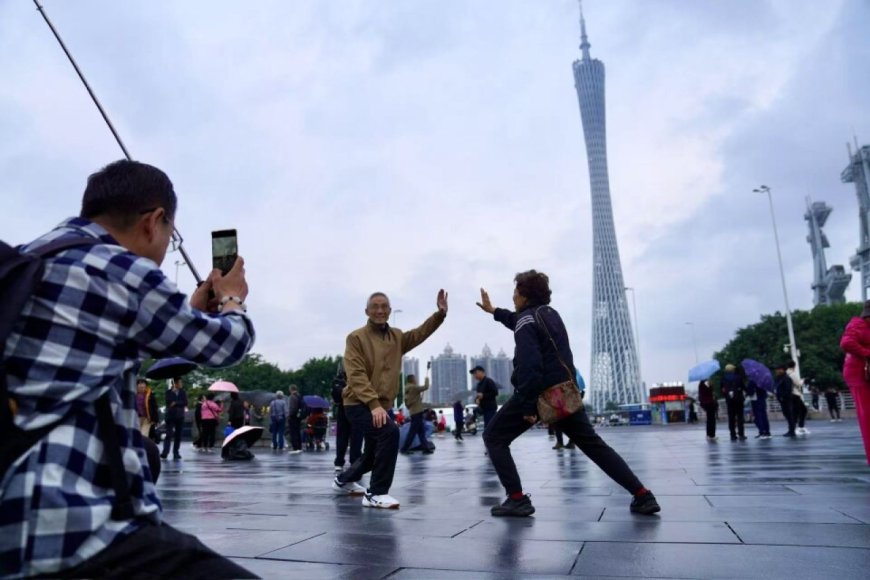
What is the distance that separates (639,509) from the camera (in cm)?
485

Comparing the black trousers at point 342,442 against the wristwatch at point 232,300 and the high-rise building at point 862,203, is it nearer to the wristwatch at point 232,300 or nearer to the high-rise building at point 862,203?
the wristwatch at point 232,300

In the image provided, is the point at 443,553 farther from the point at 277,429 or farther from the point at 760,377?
the point at 277,429

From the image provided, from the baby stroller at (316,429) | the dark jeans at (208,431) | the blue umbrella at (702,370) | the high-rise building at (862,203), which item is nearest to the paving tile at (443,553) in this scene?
the dark jeans at (208,431)

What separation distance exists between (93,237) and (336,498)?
17.8ft

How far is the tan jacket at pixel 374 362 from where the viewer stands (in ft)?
18.6

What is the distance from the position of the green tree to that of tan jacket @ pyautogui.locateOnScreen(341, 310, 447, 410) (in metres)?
56.5

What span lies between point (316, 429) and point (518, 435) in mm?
15855

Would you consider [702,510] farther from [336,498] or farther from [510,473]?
[336,498]

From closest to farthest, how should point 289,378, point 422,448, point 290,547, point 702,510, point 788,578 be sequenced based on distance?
point 788,578 → point 290,547 → point 702,510 → point 422,448 → point 289,378

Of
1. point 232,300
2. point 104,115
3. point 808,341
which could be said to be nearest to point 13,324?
point 232,300

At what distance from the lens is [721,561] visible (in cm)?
331

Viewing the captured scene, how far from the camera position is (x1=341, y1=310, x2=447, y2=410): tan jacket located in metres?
5.68

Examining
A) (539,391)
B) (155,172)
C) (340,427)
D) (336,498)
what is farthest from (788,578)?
(340,427)

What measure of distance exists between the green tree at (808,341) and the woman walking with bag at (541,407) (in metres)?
56.3
